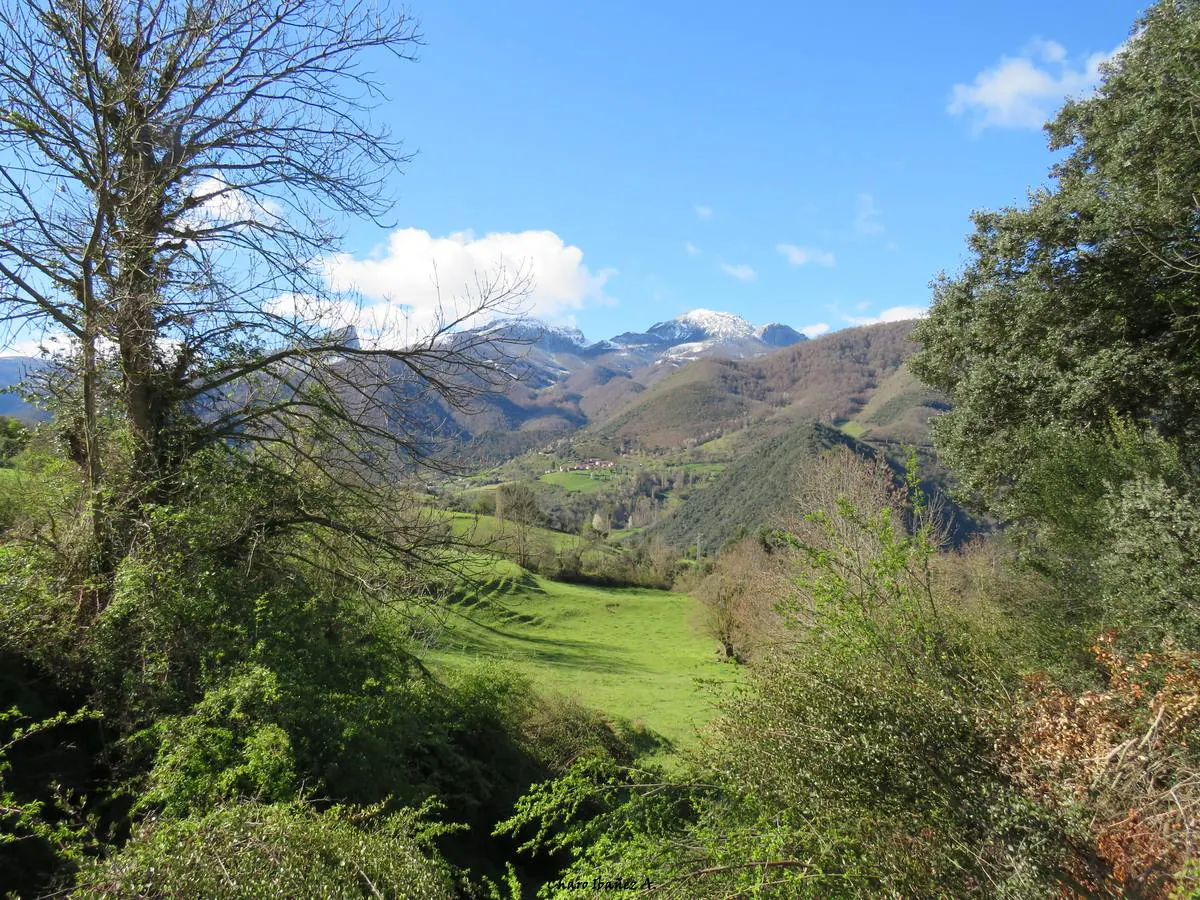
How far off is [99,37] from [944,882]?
10.8 metres

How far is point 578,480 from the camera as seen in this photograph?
160m

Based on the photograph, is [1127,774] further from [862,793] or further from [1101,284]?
[1101,284]

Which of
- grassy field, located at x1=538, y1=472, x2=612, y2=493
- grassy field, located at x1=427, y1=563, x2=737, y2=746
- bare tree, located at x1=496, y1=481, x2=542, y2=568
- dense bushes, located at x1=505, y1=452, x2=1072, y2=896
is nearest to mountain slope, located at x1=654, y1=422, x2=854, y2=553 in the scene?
grassy field, located at x1=538, y1=472, x2=612, y2=493

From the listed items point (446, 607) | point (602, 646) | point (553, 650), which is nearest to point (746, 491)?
point (602, 646)

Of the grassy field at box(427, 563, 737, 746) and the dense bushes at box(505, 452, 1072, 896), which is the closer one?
the dense bushes at box(505, 452, 1072, 896)

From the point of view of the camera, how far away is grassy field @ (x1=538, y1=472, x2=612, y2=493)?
151 meters

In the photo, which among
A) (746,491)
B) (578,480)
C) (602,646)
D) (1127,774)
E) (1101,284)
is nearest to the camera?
(1127,774)

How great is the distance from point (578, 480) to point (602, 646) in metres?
121

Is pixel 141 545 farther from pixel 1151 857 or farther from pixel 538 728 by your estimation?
pixel 538 728

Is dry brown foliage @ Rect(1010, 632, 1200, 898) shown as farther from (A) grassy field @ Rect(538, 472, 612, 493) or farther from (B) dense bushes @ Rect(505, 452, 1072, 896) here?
(A) grassy field @ Rect(538, 472, 612, 493)

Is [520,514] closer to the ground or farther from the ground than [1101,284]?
closer to the ground

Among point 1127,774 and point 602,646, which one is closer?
point 1127,774

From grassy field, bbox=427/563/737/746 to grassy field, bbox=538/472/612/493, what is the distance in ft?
308

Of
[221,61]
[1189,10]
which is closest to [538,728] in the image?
[221,61]
